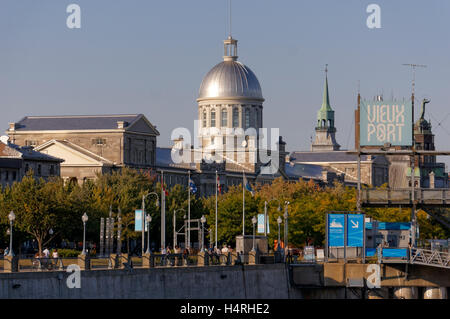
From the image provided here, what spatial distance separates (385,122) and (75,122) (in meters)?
84.9

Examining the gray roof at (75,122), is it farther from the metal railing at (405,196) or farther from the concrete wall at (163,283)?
the concrete wall at (163,283)

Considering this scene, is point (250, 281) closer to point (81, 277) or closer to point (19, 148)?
point (81, 277)

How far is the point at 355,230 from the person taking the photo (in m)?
86.7

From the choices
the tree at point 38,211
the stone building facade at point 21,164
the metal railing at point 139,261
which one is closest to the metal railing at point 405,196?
the metal railing at point 139,261

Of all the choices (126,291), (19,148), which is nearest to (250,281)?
(126,291)

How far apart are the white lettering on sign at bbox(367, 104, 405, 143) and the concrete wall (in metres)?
13.5

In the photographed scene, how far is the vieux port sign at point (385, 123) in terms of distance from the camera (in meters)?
93.9

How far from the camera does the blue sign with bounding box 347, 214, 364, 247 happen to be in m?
86.5

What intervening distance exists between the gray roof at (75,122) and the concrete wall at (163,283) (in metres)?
89.0

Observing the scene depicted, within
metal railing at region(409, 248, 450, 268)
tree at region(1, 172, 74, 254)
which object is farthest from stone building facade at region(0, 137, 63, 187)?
metal railing at region(409, 248, 450, 268)

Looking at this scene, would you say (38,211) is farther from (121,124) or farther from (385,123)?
(121,124)

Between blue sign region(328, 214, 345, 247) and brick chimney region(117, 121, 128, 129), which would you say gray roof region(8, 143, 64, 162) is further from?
blue sign region(328, 214, 345, 247)

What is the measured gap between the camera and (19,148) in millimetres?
145875
